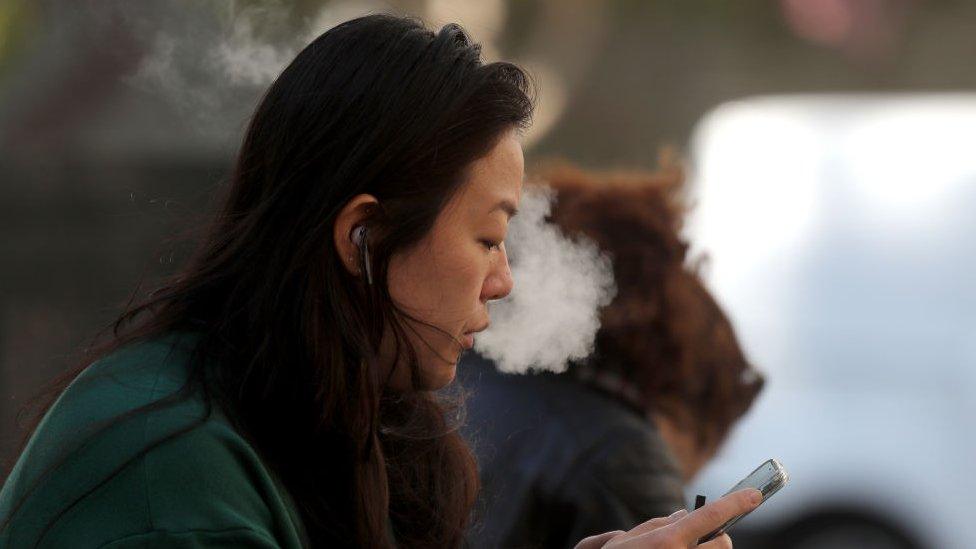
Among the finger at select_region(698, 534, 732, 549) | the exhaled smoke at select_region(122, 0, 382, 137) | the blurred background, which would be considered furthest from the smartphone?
the blurred background

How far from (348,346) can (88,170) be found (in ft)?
13.1

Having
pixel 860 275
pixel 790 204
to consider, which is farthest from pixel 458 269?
pixel 860 275

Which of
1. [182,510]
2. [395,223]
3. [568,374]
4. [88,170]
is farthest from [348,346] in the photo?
[88,170]

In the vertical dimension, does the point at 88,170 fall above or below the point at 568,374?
above

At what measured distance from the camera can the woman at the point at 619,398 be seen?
2.20 metres

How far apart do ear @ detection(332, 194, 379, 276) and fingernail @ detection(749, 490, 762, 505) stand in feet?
1.70

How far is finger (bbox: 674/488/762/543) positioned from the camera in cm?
138

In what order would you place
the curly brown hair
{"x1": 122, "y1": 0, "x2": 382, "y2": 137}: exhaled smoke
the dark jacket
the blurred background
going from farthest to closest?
the blurred background
{"x1": 122, "y1": 0, "x2": 382, "y2": 137}: exhaled smoke
the curly brown hair
the dark jacket

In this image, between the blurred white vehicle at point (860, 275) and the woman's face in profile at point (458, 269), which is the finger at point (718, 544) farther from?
the blurred white vehicle at point (860, 275)

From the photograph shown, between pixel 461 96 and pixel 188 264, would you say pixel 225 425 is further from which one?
pixel 461 96

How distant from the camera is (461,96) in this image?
4.77ft

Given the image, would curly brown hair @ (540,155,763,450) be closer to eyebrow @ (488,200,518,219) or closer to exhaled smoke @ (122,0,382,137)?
exhaled smoke @ (122,0,382,137)

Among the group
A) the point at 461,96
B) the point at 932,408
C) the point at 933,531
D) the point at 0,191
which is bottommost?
the point at 933,531

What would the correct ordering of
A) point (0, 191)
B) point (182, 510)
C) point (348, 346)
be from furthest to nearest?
point (0, 191)
point (348, 346)
point (182, 510)
